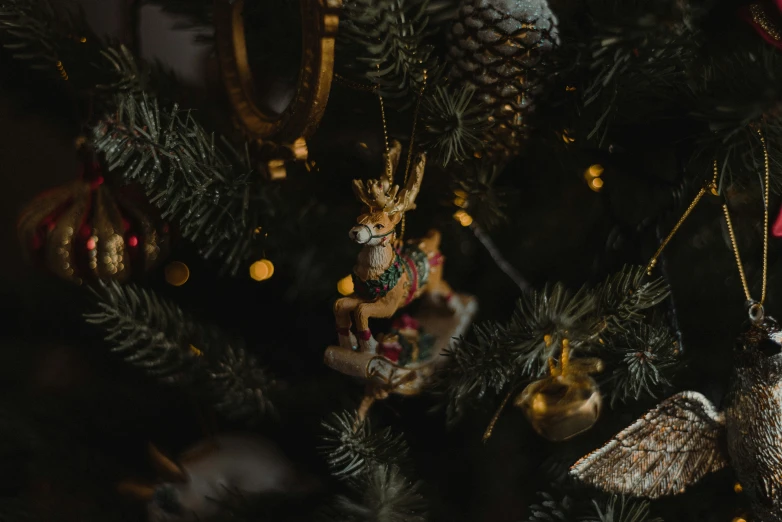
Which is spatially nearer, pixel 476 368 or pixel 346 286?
pixel 476 368

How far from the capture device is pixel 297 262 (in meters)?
0.67

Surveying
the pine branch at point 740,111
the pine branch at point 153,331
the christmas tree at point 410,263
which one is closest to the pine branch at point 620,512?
the christmas tree at point 410,263

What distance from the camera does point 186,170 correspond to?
520mm

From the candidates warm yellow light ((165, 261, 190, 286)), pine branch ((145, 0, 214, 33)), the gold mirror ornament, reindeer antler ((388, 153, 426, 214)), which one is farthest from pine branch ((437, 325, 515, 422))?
pine branch ((145, 0, 214, 33))

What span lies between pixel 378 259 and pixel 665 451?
11.4 inches

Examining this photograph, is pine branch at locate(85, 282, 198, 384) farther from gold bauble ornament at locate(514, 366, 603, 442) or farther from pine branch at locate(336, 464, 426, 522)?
gold bauble ornament at locate(514, 366, 603, 442)

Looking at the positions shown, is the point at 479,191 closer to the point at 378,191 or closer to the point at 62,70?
the point at 378,191

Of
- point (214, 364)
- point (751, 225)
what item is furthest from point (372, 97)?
point (751, 225)

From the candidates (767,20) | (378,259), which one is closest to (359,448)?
(378,259)

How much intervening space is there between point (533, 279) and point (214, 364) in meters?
0.37

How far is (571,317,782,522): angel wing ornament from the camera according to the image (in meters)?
0.48

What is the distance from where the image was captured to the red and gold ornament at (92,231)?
0.59 meters

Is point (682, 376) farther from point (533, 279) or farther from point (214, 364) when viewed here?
point (214, 364)

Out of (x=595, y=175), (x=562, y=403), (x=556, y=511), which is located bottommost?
(x=556, y=511)
